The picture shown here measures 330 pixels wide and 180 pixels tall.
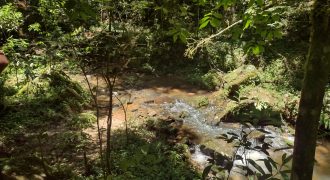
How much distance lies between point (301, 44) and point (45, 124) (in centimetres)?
917

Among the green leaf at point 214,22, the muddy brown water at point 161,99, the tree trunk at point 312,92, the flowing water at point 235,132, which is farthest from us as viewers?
the muddy brown water at point 161,99

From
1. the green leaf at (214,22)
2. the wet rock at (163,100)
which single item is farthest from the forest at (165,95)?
the wet rock at (163,100)

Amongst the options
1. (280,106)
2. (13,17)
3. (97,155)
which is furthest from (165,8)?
(280,106)

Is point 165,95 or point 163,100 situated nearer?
point 163,100

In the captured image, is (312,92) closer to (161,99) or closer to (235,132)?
(235,132)

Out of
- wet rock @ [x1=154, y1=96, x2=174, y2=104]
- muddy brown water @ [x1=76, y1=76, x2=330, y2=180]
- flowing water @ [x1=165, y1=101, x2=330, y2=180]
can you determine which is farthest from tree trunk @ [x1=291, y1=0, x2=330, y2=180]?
wet rock @ [x1=154, y1=96, x2=174, y2=104]

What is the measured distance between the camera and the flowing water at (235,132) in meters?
7.41

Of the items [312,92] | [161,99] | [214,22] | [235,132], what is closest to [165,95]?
[161,99]

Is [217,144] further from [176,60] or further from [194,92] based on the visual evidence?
[176,60]

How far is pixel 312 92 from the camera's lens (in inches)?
83.7

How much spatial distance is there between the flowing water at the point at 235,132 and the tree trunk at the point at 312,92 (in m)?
4.48

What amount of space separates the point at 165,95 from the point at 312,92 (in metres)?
8.92

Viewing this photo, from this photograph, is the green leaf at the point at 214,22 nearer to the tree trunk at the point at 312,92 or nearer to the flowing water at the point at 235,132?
the tree trunk at the point at 312,92

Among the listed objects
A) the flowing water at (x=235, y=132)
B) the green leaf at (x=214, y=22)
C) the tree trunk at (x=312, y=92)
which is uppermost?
the green leaf at (x=214, y=22)
